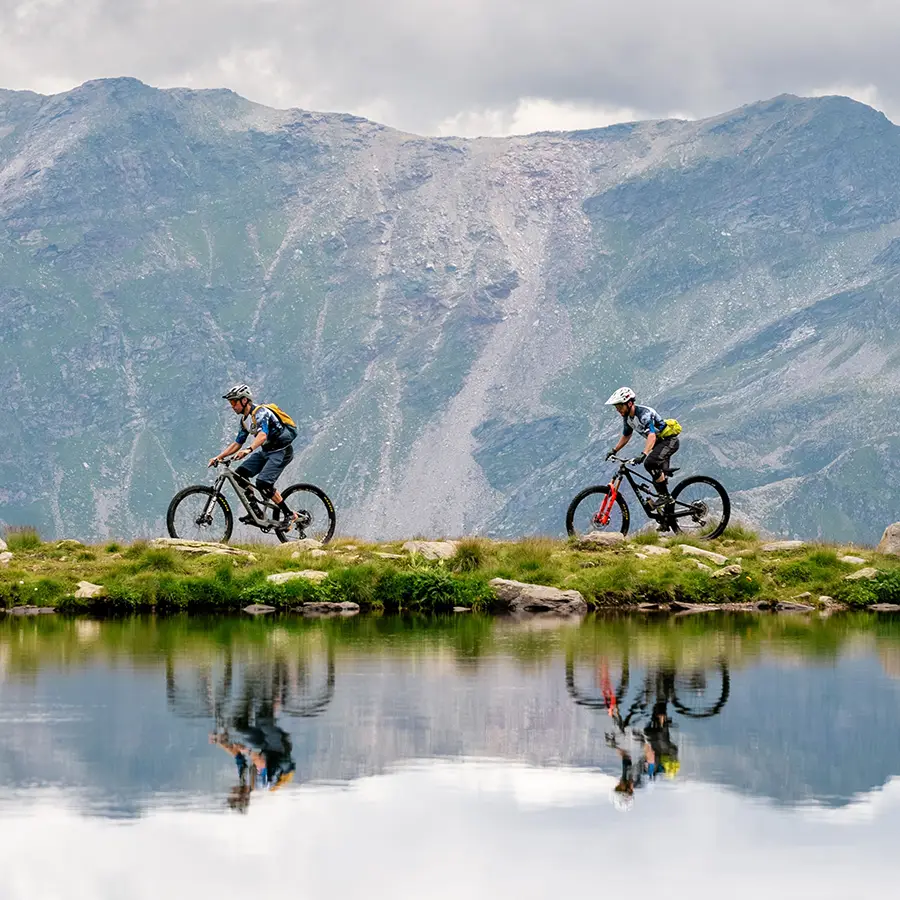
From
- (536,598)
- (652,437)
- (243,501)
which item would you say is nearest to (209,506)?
(243,501)

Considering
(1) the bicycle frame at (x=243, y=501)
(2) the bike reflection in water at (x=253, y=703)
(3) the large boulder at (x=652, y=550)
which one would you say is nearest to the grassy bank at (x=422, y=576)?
(3) the large boulder at (x=652, y=550)

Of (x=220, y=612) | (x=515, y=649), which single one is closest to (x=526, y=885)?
(x=515, y=649)

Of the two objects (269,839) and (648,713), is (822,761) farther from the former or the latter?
(269,839)

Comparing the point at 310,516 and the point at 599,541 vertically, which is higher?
the point at 310,516

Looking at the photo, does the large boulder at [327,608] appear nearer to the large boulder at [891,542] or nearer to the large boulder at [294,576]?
the large boulder at [294,576]

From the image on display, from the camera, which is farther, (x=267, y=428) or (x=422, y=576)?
(x=267, y=428)

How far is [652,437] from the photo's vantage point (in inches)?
1287

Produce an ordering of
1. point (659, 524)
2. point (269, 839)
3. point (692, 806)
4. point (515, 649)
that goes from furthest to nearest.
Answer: point (659, 524)
point (515, 649)
point (692, 806)
point (269, 839)

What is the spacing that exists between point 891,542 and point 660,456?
4668mm

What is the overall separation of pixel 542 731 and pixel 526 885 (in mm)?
4960

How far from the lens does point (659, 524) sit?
3334 centimetres

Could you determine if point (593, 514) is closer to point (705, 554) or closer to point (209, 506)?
point (705, 554)

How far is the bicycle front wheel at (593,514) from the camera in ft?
109

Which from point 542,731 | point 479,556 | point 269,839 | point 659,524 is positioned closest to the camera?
point 269,839
